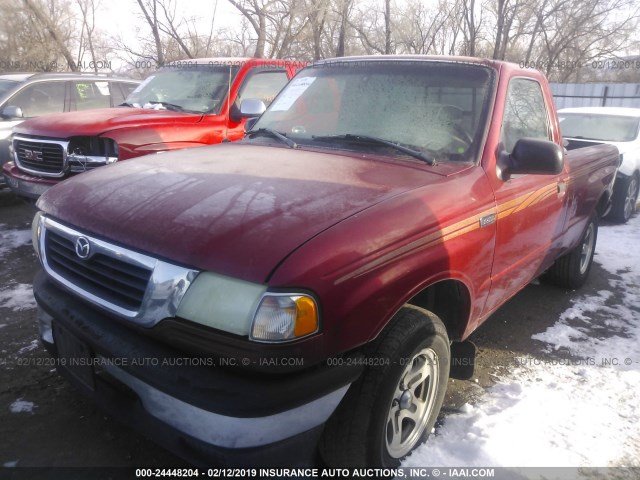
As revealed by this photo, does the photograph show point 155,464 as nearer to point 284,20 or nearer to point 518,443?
point 518,443

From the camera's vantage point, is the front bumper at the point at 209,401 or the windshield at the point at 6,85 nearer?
the front bumper at the point at 209,401

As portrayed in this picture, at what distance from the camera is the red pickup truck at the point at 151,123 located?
502cm

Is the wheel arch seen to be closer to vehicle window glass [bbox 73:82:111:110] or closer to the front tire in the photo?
the front tire

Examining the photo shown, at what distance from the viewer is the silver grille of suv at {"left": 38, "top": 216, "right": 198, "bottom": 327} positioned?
1795 mm

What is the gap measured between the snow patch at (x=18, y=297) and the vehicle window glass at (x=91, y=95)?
4.31 meters

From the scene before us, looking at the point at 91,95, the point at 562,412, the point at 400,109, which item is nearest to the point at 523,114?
the point at 400,109

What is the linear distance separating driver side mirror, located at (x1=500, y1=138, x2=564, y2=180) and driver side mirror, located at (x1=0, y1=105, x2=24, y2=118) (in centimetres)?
652

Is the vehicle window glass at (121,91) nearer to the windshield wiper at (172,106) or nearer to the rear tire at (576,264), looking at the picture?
the windshield wiper at (172,106)

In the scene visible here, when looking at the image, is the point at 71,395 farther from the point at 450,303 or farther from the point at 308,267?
the point at 450,303

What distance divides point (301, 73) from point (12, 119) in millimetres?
5149

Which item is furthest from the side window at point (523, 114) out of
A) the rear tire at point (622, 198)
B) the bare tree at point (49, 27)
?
the bare tree at point (49, 27)

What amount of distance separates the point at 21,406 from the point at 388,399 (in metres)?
2.06

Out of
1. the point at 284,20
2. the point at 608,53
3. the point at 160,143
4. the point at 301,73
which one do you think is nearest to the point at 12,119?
the point at 160,143

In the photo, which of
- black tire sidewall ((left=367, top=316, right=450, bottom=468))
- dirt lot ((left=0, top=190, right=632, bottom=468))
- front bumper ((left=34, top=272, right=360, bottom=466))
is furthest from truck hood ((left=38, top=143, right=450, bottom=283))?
dirt lot ((left=0, top=190, right=632, bottom=468))
